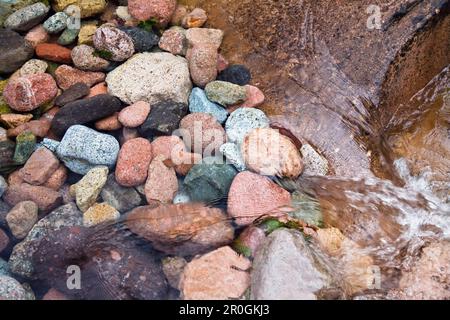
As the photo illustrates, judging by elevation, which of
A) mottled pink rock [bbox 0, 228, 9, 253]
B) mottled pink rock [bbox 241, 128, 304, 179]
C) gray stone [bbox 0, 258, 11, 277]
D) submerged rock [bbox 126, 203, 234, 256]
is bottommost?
gray stone [bbox 0, 258, 11, 277]

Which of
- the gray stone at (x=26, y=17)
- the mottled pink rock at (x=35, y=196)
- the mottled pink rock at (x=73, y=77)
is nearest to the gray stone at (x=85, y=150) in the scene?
the mottled pink rock at (x=35, y=196)

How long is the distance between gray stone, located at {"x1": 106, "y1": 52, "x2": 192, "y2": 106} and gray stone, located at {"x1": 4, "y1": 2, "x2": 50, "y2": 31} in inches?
35.0

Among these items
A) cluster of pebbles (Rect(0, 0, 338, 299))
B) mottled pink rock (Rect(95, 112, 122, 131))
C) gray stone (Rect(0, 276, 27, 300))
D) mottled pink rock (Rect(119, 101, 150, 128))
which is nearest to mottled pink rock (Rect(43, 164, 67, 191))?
cluster of pebbles (Rect(0, 0, 338, 299))

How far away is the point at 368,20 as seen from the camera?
3967 millimetres

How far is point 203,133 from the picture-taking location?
3572 millimetres

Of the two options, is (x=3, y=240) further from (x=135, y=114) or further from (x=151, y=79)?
(x=151, y=79)

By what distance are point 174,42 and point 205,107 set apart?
2.45 ft

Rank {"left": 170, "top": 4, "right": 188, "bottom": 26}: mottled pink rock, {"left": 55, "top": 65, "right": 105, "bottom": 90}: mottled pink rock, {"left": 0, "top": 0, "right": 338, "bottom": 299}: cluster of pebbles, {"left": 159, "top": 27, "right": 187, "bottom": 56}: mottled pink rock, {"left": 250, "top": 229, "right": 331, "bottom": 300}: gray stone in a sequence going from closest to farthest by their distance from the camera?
1. {"left": 250, "top": 229, "right": 331, "bottom": 300}: gray stone
2. {"left": 0, "top": 0, "right": 338, "bottom": 299}: cluster of pebbles
3. {"left": 55, "top": 65, "right": 105, "bottom": 90}: mottled pink rock
4. {"left": 159, "top": 27, "right": 187, "bottom": 56}: mottled pink rock
5. {"left": 170, "top": 4, "right": 188, "bottom": 26}: mottled pink rock

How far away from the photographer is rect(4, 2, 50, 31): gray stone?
162 inches

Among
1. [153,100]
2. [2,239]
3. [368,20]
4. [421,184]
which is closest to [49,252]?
[2,239]

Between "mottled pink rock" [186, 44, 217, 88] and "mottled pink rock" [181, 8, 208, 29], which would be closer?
"mottled pink rock" [186, 44, 217, 88]

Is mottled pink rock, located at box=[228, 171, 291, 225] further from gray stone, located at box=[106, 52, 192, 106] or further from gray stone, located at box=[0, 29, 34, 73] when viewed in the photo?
gray stone, located at box=[0, 29, 34, 73]

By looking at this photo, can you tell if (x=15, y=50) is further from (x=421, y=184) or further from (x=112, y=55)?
(x=421, y=184)

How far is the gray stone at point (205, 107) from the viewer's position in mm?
3715
